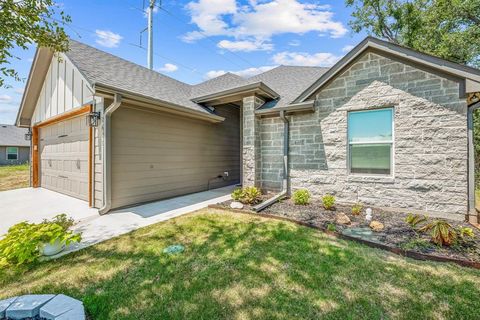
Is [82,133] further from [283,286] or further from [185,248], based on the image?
[283,286]

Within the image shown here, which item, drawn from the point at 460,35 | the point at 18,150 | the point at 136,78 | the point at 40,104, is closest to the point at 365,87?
the point at 136,78

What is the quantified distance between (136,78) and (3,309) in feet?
22.8

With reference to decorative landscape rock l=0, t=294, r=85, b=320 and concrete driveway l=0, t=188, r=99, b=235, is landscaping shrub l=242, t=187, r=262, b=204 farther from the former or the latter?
decorative landscape rock l=0, t=294, r=85, b=320

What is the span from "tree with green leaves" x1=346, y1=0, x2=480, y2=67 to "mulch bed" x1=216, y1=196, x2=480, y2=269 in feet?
40.8

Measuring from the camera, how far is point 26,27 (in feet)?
10.4

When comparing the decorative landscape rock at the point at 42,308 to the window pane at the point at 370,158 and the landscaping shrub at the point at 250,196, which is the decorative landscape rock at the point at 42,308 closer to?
the landscaping shrub at the point at 250,196

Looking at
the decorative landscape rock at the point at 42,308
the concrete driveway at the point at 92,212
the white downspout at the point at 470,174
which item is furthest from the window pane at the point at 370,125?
the decorative landscape rock at the point at 42,308

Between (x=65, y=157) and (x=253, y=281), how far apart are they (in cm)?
823

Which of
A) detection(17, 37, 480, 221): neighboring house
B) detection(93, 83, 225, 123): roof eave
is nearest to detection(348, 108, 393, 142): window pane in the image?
detection(17, 37, 480, 221): neighboring house

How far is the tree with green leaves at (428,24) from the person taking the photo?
439 inches

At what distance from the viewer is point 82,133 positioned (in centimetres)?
662

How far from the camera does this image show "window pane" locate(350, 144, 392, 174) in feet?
17.8

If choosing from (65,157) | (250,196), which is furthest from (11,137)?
(250,196)

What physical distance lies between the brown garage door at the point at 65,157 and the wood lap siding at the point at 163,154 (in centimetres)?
158
